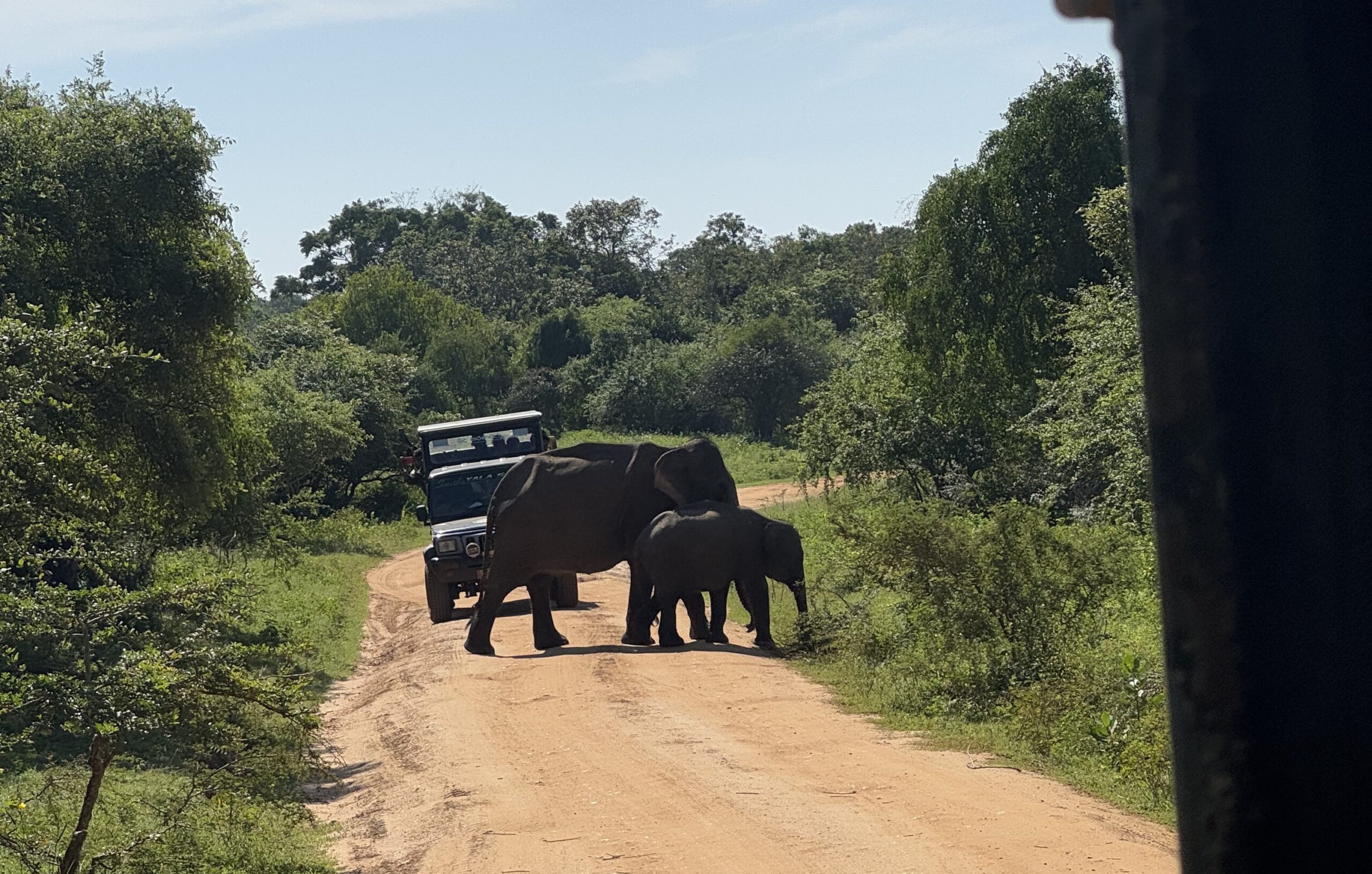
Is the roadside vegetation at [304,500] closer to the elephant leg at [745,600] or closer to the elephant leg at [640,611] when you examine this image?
the elephant leg at [745,600]

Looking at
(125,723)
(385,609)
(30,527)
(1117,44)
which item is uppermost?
(1117,44)

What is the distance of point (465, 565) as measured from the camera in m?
22.0

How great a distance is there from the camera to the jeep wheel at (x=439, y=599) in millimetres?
22375

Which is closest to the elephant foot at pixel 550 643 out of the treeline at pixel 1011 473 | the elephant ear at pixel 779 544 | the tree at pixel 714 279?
the elephant ear at pixel 779 544

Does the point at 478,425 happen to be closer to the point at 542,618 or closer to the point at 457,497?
the point at 457,497

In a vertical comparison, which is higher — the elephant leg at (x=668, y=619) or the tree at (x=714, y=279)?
the tree at (x=714, y=279)

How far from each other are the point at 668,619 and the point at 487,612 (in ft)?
8.15

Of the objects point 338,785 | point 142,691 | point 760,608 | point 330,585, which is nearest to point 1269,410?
point 142,691

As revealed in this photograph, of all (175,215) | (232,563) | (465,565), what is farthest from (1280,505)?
(232,563)

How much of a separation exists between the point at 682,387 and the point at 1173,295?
60264 mm

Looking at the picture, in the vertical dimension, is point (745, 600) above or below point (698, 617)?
above

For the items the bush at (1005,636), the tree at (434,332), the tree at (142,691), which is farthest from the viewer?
the tree at (434,332)

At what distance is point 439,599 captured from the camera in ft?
73.8

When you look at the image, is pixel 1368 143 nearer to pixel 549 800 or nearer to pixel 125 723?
pixel 125 723
